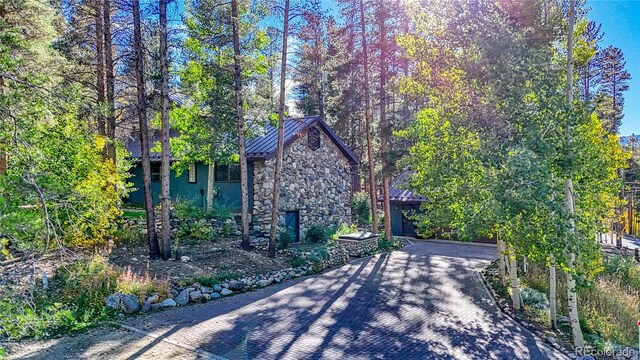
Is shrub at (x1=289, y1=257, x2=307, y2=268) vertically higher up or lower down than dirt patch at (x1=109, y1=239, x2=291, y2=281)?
lower down

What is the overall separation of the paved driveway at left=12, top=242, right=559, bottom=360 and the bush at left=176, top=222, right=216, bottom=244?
4.09m

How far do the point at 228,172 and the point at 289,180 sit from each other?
267 cm

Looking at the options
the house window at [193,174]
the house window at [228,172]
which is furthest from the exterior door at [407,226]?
the house window at [193,174]

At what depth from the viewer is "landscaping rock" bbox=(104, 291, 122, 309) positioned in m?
7.66

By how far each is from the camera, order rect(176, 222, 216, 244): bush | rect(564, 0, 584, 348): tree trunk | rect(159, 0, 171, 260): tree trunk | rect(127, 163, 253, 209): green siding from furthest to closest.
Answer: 1. rect(127, 163, 253, 209): green siding
2. rect(176, 222, 216, 244): bush
3. rect(159, 0, 171, 260): tree trunk
4. rect(564, 0, 584, 348): tree trunk

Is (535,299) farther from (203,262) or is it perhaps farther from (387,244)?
(203,262)

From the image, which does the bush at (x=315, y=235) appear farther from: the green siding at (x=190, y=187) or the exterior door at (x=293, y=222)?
the green siding at (x=190, y=187)

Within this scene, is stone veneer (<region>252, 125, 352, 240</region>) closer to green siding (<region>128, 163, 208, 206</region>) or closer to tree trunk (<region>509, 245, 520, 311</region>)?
green siding (<region>128, 163, 208, 206</region>)

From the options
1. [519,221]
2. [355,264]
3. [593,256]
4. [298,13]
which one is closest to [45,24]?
[298,13]

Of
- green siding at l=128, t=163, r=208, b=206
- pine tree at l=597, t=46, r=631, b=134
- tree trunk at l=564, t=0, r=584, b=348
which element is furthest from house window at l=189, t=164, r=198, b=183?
pine tree at l=597, t=46, r=631, b=134

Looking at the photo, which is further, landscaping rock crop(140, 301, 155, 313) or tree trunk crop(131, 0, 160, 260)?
tree trunk crop(131, 0, 160, 260)

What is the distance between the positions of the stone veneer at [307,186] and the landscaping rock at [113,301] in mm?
6926

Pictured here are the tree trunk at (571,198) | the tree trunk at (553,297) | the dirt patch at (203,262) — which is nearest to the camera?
the tree trunk at (571,198)

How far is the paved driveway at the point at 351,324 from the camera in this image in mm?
6332
